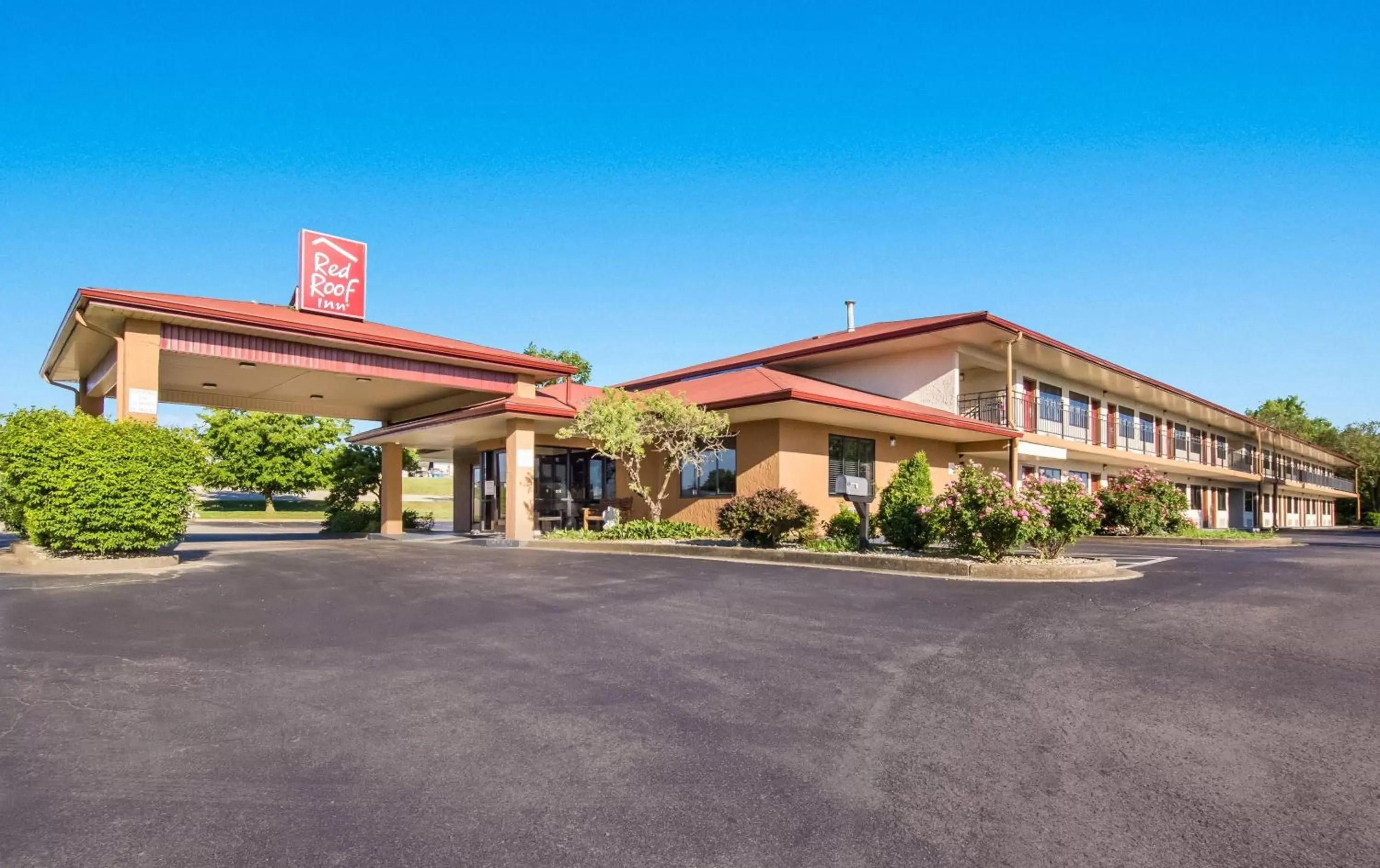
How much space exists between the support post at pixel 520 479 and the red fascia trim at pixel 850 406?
474cm

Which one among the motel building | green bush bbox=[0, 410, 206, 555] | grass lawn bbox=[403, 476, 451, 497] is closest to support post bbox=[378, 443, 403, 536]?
the motel building

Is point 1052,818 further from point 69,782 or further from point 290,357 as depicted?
point 290,357

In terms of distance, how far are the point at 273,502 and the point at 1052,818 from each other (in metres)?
64.9

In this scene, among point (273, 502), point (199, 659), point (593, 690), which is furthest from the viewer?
point (273, 502)

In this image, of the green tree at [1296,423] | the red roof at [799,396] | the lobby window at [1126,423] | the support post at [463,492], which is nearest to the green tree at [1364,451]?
the green tree at [1296,423]

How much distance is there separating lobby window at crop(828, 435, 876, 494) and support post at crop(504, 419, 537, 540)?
7.55 m

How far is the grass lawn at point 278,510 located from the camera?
45750mm

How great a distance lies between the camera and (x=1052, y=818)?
343 centimetres

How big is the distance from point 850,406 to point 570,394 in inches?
359

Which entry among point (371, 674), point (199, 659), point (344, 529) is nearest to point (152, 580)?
point (199, 659)

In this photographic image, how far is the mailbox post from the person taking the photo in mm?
14133

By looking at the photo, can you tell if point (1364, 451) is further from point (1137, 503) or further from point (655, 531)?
point (655, 531)

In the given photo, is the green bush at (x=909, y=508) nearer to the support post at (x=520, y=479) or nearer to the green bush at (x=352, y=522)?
the support post at (x=520, y=479)

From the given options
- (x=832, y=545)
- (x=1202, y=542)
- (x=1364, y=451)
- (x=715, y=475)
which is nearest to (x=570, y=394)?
(x=715, y=475)
